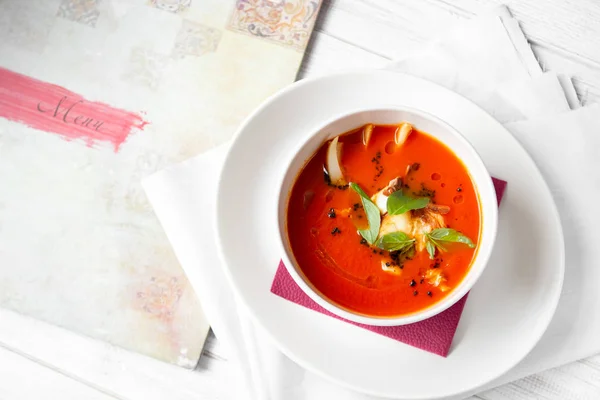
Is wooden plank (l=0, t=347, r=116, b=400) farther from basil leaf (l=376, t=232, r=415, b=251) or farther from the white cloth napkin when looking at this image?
basil leaf (l=376, t=232, r=415, b=251)

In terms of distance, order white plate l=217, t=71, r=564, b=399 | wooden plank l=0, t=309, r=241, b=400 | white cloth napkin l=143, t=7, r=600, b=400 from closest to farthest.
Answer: white plate l=217, t=71, r=564, b=399, white cloth napkin l=143, t=7, r=600, b=400, wooden plank l=0, t=309, r=241, b=400

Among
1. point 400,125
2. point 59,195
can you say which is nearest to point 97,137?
point 59,195

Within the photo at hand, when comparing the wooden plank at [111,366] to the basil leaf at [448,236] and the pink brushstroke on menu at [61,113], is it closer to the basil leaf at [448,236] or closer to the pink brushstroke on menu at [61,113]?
the pink brushstroke on menu at [61,113]

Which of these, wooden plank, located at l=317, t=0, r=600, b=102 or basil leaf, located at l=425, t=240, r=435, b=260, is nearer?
basil leaf, located at l=425, t=240, r=435, b=260

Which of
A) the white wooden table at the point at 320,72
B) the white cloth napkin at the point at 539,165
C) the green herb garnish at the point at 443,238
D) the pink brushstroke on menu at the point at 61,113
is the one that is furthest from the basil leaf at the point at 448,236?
the pink brushstroke on menu at the point at 61,113

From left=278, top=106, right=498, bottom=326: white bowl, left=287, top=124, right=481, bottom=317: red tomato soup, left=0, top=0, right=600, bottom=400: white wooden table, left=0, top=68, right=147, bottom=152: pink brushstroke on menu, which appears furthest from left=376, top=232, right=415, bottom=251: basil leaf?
left=0, top=68, right=147, bottom=152: pink brushstroke on menu

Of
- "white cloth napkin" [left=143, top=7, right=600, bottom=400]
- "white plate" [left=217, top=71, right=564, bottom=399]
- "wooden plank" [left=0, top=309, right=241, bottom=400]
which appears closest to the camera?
"white plate" [left=217, top=71, right=564, bottom=399]

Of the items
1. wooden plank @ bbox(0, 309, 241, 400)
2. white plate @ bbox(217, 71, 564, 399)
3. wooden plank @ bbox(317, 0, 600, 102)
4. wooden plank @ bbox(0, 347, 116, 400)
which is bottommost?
wooden plank @ bbox(0, 347, 116, 400)
